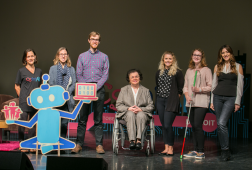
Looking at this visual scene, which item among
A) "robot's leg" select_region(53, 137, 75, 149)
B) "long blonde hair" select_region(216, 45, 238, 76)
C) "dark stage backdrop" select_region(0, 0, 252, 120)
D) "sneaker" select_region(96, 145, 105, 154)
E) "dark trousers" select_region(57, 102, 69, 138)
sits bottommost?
"sneaker" select_region(96, 145, 105, 154)

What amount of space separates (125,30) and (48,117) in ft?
14.1

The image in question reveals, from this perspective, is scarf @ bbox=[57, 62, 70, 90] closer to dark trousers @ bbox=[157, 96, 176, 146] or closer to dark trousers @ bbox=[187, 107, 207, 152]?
dark trousers @ bbox=[157, 96, 176, 146]

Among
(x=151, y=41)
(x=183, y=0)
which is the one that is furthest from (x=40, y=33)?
(x=183, y=0)

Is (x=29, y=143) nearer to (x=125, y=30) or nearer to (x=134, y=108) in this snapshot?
(x=134, y=108)

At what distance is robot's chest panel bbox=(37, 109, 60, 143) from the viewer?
11.1 ft

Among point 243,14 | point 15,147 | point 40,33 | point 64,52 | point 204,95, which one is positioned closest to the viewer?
point 204,95

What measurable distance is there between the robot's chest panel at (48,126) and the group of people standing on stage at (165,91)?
13.0 inches

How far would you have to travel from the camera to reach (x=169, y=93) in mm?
3555

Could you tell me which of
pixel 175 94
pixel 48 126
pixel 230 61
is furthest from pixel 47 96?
pixel 230 61

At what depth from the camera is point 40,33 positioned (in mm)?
7539

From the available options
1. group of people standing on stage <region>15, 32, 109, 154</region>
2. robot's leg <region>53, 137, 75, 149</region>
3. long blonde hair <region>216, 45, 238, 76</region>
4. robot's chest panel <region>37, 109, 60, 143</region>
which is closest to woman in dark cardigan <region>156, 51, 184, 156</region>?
long blonde hair <region>216, 45, 238, 76</region>

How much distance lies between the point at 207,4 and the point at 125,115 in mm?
4603

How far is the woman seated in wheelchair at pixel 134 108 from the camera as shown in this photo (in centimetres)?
338

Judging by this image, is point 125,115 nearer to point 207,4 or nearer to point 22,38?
point 207,4
